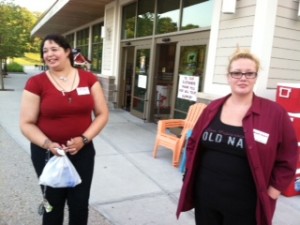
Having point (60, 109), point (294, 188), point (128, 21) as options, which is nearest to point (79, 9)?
point (128, 21)

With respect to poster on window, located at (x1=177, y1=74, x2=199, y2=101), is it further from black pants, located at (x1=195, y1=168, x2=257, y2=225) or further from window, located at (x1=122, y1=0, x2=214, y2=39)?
black pants, located at (x1=195, y1=168, x2=257, y2=225)

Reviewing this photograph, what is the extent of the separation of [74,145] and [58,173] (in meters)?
0.21

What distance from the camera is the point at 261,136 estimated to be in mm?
1735

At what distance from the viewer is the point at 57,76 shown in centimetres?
231

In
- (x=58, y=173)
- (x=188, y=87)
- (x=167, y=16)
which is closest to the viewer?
(x=58, y=173)

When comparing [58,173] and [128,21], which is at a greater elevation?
[128,21]

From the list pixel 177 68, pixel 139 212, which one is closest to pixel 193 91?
pixel 177 68

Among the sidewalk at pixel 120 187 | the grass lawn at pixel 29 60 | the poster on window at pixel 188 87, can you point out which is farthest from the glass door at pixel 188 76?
the grass lawn at pixel 29 60

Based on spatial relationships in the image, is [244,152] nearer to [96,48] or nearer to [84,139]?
[84,139]

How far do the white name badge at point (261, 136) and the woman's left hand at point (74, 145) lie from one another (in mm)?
1148

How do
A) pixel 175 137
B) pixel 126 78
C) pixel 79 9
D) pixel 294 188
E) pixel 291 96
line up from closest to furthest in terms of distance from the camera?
pixel 291 96, pixel 294 188, pixel 175 137, pixel 126 78, pixel 79 9

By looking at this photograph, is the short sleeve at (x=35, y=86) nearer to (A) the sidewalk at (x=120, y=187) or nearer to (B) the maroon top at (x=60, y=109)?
(B) the maroon top at (x=60, y=109)

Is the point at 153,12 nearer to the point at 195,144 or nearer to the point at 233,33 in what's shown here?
the point at 233,33

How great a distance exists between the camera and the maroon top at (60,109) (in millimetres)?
2193
